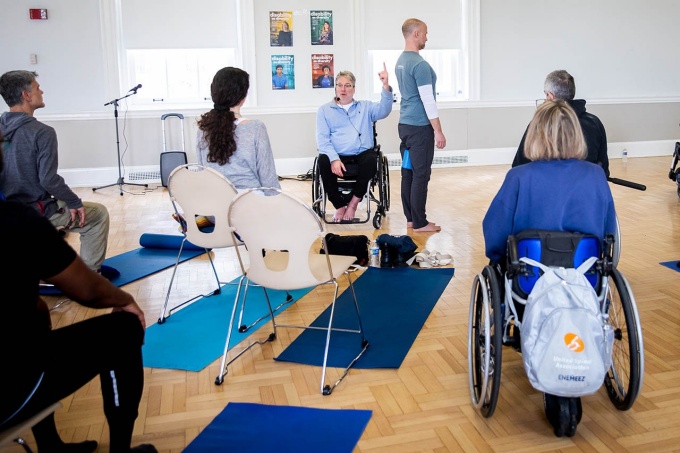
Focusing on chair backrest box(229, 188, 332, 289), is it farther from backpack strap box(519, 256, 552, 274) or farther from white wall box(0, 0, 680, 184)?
white wall box(0, 0, 680, 184)

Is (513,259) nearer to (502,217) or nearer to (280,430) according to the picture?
(502,217)

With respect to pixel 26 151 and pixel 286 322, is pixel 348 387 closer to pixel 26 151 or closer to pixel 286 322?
pixel 286 322

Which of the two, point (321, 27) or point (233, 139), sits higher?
point (321, 27)

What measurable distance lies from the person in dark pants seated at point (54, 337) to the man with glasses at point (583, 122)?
7.59 ft

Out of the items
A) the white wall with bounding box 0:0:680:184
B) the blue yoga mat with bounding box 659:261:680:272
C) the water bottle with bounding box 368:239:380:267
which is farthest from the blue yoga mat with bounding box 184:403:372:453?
the white wall with bounding box 0:0:680:184

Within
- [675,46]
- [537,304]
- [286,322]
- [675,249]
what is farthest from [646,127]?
[537,304]

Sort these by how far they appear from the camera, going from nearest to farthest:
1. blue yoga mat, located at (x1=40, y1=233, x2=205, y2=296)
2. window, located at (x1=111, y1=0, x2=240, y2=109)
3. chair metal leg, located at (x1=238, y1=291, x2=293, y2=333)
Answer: chair metal leg, located at (x1=238, y1=291, x2=293, y2=333) < blue yoga mat, located at (x1=40, y1=233, x2=205, y2=296) < window, located at (x1=111, y1=0, x2=240, y2=109)

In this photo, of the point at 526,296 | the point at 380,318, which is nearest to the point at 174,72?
the point at 380,318

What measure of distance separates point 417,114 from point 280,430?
3.49 m

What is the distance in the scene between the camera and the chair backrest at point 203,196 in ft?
11.0

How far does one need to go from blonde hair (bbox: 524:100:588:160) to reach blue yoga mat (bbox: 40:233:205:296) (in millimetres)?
2832

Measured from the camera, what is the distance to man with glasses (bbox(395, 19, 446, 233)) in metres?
5.32

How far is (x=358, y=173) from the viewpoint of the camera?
571cm

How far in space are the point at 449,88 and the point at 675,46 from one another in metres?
3.41
